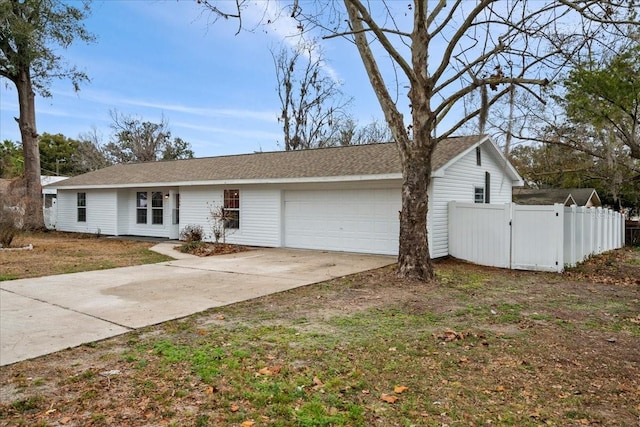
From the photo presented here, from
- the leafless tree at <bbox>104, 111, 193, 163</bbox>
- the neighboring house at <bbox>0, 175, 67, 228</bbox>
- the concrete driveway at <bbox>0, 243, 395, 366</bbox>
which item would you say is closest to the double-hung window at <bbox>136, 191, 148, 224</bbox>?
the neighboring house at <bbox>0, 175, 67, 228</bbox>

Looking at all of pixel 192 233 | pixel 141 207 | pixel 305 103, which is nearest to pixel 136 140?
pixel 305 103

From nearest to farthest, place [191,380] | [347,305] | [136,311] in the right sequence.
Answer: [191,380] < [136,311] < [347,305]

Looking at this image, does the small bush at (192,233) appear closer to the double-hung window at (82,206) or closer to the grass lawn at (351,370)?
the double-hung window at (82,206)

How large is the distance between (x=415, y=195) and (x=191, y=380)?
587 centimetres

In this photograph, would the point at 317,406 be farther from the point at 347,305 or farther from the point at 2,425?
the point at 347,305

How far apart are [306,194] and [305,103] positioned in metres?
19.9

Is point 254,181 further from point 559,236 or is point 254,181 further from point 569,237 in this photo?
point 569,237

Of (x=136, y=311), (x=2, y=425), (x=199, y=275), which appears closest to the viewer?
(x=2, y=425)

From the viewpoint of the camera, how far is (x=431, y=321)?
551 cm

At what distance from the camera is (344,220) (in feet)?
42.8

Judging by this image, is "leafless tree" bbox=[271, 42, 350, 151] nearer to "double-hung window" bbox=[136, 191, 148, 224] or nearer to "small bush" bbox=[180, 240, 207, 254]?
"double-hung window" bbox=[136, 191, 148, 224]

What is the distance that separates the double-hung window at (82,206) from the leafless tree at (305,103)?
15.0 metres

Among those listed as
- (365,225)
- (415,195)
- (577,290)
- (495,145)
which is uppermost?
(495,145)

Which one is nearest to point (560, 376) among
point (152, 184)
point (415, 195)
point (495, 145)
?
point (415, 195)
